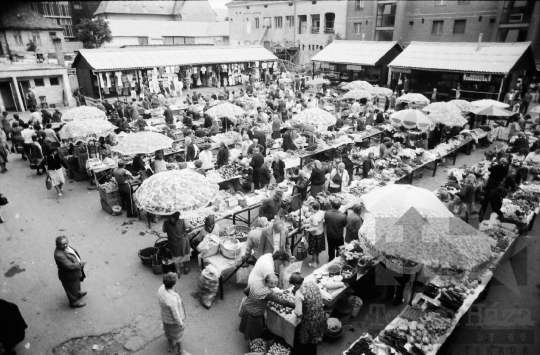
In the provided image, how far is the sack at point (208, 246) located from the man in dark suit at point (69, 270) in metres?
2.49

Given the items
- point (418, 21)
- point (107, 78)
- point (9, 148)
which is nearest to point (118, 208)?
point (9, 148)

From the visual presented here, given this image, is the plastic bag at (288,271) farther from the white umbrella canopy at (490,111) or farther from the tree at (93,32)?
the tree at (93,32)

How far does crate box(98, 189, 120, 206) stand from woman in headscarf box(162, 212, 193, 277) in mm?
3954

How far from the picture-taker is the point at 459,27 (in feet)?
109

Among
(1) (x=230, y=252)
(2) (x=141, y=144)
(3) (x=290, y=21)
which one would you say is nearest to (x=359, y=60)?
(3) (x=290, y=21)

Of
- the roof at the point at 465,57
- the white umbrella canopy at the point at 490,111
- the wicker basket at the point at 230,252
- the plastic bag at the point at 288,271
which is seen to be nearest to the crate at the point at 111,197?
the wicker basket at the point at 230,252

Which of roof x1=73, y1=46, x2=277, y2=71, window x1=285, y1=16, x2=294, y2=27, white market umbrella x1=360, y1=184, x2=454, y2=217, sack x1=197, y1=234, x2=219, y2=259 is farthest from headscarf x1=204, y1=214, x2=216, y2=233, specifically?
window x1=285, y1=16, x2=294, y2=27

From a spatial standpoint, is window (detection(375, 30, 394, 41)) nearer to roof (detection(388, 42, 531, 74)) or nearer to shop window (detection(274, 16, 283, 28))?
roof (detection(388, 42, 531, 74))

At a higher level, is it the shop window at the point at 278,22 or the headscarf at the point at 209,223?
the shop window at the point at 278,22

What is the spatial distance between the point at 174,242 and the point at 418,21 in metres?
37.4

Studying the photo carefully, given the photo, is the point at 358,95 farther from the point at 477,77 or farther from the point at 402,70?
the point at 402,70

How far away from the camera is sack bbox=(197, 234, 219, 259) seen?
7.89 metres

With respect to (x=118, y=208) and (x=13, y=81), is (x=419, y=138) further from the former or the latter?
(x=13, y=81)

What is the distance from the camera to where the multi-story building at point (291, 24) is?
141 ft
